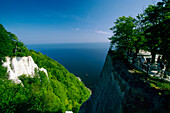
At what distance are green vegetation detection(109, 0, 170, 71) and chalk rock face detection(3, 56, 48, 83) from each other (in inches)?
869

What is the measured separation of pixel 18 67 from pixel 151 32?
2739 cm

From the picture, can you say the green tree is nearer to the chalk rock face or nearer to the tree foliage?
the tree foliage

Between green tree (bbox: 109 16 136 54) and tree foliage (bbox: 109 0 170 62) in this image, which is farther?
green tree (bbox: 109 16 136 54)

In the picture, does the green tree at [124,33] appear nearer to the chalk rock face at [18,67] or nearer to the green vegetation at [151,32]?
the green vegetation at [151,32]

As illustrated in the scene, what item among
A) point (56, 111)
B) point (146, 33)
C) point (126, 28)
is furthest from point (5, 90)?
point (146, 33)

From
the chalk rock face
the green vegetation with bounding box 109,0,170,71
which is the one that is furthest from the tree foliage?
the chalk rock face

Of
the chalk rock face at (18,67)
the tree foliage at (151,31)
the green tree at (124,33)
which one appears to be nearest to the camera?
the tree foliage at (151,31)

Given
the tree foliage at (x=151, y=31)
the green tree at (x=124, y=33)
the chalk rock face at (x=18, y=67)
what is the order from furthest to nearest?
the chalk rock face at (x=18, y=67) → the green tree at (x=124, y=33) → the tree foliage at (x=151, y=31)

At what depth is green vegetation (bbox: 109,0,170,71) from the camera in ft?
23.3

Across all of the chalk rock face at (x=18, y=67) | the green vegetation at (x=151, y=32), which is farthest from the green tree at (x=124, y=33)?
the chalk rock face at (x=18, y=67)

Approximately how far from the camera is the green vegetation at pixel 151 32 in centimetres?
711

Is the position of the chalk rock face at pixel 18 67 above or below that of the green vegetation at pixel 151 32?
below

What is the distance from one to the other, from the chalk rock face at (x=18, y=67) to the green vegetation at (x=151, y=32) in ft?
72.4

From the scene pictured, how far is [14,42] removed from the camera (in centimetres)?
1888
